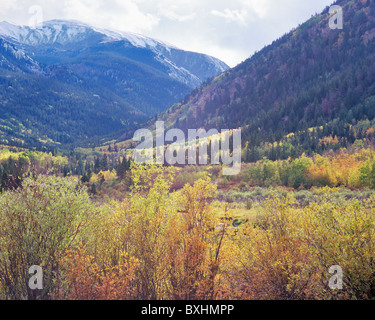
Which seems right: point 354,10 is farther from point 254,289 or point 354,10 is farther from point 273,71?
point 254,289

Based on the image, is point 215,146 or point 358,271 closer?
point 358,271

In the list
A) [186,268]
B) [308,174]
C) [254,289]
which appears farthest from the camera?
[308,174]

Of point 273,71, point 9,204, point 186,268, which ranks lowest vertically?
point 186,268

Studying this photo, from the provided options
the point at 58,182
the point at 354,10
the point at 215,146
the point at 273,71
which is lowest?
the point at 58,182

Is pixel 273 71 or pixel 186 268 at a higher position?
pixel 273 71

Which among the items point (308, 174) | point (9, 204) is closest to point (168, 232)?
point (9, 204)

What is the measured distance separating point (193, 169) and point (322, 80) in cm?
10438

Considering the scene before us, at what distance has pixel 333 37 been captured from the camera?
175750 millimetres

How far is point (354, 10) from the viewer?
178 meters

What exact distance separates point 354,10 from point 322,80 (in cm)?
5486

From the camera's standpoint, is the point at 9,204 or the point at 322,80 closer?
the point at 9,204
